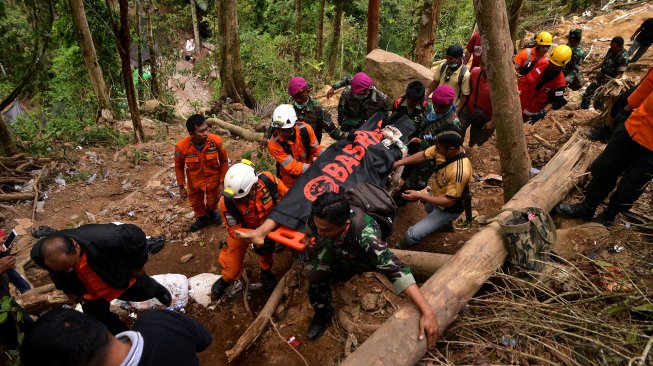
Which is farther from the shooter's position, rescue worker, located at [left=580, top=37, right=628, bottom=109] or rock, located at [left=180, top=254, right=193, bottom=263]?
rescue worker, located at [left=580, top=37, right=628, bottom=109]

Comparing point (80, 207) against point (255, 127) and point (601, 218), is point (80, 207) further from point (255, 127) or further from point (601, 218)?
point (601, 218)

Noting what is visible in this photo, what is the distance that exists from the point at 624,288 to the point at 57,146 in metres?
8.08

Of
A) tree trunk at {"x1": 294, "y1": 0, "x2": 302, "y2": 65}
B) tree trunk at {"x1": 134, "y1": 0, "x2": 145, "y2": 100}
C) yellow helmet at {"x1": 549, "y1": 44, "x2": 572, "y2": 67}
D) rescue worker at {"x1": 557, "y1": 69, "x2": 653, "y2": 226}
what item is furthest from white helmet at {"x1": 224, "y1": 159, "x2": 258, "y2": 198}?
tree trunk at {"x1": 294, "y1": 0, "x2": 302, "y2": 65}

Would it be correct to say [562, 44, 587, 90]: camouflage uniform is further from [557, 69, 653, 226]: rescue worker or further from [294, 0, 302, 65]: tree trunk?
[294, 0, 302, 65]: tree trunk

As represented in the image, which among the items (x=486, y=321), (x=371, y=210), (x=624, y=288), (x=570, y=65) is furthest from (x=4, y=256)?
(x=570, y=65)

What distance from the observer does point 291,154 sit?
4.12 meters

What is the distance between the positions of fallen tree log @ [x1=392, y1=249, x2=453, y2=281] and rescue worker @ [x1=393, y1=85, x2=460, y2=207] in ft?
3.90

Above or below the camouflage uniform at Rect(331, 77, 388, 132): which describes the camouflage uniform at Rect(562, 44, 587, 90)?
above

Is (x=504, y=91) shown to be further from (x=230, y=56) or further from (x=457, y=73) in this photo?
(x=230, y=56)

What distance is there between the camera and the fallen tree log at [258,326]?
2938 mm

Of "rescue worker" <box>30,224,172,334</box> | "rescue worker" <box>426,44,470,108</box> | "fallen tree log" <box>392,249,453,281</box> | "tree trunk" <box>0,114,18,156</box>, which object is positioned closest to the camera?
"rescue worker" <box>30,224,172,334</box>

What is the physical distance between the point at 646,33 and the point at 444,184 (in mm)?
5902

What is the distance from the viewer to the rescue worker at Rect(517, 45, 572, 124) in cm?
471

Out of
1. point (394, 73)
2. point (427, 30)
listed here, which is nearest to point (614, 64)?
point (427, 30)
